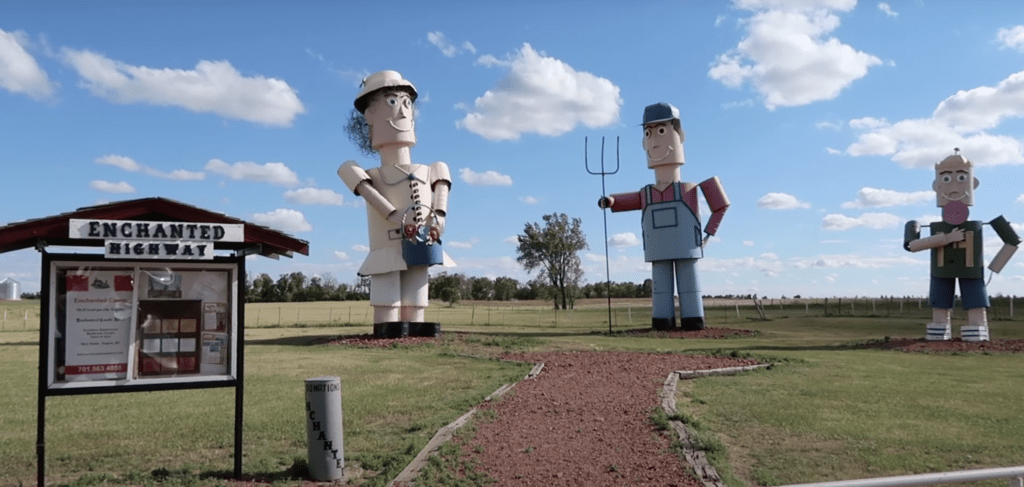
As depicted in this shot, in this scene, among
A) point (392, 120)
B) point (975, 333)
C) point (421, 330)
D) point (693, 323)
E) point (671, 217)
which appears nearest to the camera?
point (975, 333)

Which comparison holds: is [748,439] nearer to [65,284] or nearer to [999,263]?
[65,284]

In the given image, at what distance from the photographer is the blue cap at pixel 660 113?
23781 millimetres

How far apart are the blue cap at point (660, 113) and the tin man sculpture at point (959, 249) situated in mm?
7746

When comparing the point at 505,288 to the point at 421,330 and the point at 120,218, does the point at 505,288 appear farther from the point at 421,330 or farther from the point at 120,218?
the point at 120,218

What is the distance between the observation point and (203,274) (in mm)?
6762

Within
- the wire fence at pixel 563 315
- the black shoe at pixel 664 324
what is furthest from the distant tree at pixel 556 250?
the black shoe at pixel 664 324

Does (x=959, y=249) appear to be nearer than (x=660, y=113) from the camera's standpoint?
Yes

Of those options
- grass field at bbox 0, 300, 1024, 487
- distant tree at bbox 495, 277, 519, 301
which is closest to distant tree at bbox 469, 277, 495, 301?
distant tree at bbox 495, 277, 519, 301

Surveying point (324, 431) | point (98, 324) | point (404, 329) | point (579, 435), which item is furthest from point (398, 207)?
point (324, 431)

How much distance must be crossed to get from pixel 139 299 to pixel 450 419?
143 inches

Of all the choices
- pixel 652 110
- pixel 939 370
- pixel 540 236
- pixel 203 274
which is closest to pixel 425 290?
pixel 652 110

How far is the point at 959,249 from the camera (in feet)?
65.6

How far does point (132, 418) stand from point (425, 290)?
11776mm

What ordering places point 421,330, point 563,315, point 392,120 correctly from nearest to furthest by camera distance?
point 392,120 < point 421,330 < point 563,315
